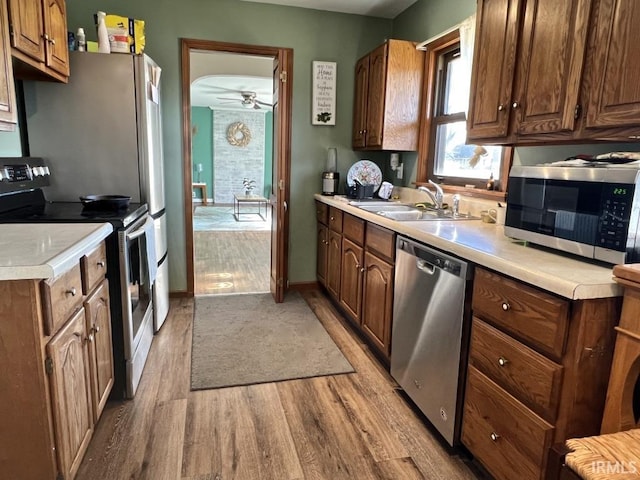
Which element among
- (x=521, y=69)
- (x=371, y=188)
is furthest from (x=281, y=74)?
(x=521, y=69)

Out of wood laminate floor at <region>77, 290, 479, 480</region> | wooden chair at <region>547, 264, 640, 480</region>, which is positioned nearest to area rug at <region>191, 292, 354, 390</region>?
wood laminate floor at <region>77, 290, 479, 480</region>

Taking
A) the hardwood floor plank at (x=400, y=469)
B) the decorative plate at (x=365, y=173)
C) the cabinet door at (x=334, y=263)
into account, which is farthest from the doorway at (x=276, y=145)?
the hardwood floor plank at (x=400, y=469)

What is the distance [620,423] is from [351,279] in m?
1.89

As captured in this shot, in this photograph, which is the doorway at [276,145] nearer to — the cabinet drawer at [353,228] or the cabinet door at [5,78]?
the cabinet drawer at [353,228]

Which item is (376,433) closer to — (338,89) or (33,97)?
(33,97)

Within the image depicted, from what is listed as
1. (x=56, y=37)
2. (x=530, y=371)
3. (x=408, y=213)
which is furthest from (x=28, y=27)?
(x=530, y=371)

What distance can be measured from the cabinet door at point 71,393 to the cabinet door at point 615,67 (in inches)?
75.5

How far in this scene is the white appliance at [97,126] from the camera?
2408mm

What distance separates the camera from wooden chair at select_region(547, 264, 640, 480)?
86 cm

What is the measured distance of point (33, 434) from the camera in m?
1.27

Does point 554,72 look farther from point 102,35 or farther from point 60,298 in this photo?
point 102,35

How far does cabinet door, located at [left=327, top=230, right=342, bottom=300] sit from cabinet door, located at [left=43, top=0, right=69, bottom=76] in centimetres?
200

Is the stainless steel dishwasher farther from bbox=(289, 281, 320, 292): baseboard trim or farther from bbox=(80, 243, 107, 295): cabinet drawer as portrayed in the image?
bbox=(289, 281, 320, 292): baseboard trim

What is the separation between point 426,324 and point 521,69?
1160 millimetres
